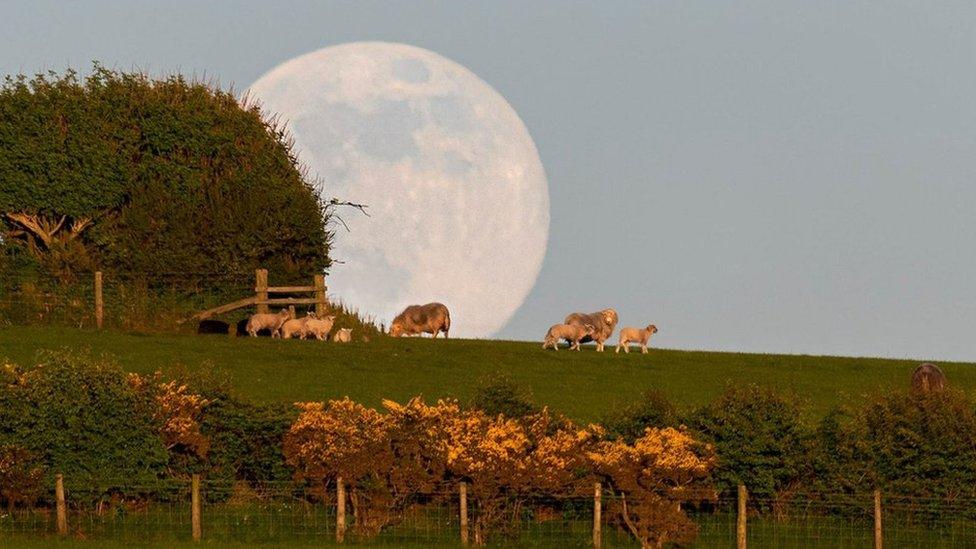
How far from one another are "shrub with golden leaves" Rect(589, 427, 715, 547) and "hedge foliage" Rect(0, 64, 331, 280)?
106 feet

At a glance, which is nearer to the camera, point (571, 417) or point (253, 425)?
point (253, 425)

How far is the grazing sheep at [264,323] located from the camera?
64.1m

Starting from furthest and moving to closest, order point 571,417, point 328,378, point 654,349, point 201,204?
point 201,204
point 654,349
point 328,378
point 571,417

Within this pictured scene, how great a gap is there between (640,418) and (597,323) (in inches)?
921

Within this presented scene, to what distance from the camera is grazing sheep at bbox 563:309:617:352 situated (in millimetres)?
63531

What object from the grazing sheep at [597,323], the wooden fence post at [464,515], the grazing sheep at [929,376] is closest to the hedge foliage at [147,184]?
the grazing sheep at [597,323]

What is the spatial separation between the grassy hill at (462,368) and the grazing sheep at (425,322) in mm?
4723

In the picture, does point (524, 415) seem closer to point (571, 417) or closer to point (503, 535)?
Answer: point (503, 535)

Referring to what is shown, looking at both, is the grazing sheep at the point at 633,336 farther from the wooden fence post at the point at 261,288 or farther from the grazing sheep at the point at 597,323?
the wooden fence post at the point at 261,288

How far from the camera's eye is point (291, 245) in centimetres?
7019

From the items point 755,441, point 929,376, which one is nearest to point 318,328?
point 929,376

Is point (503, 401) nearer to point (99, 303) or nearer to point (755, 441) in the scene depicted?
point (755, 441)

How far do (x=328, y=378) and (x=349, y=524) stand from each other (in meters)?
15.0

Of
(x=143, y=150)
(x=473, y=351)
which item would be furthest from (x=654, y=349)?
(x=143, y=150)
